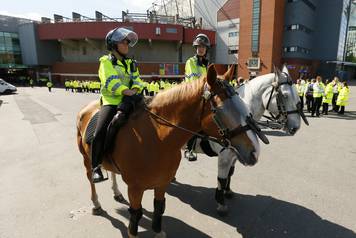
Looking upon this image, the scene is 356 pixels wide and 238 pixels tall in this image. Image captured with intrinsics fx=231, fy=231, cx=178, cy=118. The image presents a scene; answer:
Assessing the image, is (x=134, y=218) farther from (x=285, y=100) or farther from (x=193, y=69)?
(x=285, y=100)

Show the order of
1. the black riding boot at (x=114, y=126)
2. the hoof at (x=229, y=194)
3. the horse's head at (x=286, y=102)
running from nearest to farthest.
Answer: the black riding boot at (x=114, y=126)
the horse's head at (x=286, y=102)
the hoof at (x=229, y=194)

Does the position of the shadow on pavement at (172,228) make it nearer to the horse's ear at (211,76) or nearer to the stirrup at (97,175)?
the stirrup at (97,175)

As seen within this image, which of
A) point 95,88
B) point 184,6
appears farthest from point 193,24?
point 95,88

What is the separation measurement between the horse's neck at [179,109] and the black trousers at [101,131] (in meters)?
0.62

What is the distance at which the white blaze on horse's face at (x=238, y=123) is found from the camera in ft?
6.45

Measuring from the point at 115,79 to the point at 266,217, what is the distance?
3124 millimetres

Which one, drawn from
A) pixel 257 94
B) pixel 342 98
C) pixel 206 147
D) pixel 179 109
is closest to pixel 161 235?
pixel 206 147

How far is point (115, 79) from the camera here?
2.78 meters

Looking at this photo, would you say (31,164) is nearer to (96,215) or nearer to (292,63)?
(96,215)

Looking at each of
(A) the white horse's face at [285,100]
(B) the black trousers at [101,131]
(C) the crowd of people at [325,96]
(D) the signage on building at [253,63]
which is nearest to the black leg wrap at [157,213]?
(B) the black trousers at [101,131]

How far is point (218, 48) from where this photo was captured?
144ft

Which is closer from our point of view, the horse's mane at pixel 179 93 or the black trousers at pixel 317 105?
the horse's mane at pixel 179 93

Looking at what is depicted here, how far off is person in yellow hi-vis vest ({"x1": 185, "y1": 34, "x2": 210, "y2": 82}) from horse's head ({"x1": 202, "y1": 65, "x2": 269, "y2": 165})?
7.17ft

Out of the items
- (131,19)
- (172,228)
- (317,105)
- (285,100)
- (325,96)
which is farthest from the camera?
(131,19)
